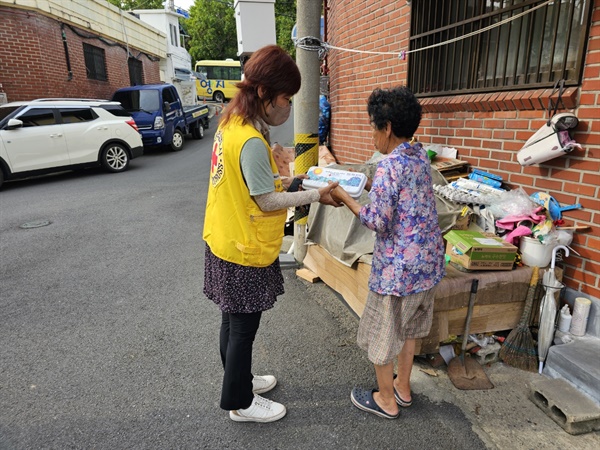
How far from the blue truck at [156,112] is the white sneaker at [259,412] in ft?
38.4

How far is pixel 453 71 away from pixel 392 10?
3.84ft

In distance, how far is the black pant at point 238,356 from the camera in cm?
218

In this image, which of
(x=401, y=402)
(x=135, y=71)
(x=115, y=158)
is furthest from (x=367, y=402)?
(x=135, y=71)

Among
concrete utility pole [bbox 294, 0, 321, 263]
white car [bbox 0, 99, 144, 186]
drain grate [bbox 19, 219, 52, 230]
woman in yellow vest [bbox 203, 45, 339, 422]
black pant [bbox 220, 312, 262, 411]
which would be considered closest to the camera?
woman in yellow vest [bbox 203, 45, 339, 422]

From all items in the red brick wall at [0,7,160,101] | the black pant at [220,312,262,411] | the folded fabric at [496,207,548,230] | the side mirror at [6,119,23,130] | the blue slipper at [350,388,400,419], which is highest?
the red brick wall at [0,7,160,101]

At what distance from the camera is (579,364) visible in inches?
97.5

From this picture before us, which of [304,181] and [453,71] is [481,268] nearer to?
[304,181]

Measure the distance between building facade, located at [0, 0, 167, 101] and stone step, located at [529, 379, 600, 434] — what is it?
507 inches

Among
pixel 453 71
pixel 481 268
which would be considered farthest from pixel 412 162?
pixel 453 71

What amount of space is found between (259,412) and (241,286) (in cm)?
84

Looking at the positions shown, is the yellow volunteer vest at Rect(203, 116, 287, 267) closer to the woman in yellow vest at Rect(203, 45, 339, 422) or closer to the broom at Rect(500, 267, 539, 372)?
the woman in yellow vest at Rect(203, 45, 339, 422)

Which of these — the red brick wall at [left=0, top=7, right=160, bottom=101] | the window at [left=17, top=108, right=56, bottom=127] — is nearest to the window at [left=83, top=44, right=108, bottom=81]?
the red brick wall at [left=0, top=7, right=160, bottom=101]

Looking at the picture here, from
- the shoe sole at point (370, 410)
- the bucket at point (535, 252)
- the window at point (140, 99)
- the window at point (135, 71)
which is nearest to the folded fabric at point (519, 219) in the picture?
the bucket at point (535, 252)

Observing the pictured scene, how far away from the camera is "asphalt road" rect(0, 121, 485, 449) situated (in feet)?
7.55
